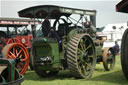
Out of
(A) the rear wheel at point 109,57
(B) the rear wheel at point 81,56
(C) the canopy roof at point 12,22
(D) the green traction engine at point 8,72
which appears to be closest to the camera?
(D) the green traction engine at point 8,72

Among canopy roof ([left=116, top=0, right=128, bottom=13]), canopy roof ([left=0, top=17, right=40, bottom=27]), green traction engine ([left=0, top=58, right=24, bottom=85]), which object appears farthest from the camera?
canopy roof ([left=0, top=17, right=40, bottom=27])

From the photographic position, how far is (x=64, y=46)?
6.38 metres

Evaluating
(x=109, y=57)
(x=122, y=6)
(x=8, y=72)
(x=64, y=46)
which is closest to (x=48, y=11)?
(x=64, y=46)

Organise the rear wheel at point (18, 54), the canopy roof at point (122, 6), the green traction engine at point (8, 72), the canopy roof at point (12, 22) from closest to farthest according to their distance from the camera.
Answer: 1. the green traction engine at point (8, 72)
2. the canopy roof at point (122, 6)
3. the rear wheel at point (18, 54)
4. the canopy roof at point (12, 22)

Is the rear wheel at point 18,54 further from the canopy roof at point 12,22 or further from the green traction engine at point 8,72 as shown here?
the green traction engine at point 8,72

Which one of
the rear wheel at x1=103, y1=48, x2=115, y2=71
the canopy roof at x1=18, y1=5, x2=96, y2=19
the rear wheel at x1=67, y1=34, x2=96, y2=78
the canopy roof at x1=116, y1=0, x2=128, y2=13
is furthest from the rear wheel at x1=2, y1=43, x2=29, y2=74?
the canopy roof at x1=116, y1=0, x2=128, y2=13

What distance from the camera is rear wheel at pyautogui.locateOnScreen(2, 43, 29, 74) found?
6626 mm

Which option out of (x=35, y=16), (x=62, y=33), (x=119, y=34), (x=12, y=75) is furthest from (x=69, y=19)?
(x=119, y=34)

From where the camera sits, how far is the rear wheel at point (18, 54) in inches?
261

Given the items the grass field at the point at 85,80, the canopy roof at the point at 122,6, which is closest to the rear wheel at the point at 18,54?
the grass field at the point at 85,80

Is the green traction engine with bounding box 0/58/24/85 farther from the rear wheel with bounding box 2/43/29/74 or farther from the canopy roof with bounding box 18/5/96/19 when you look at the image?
the rear wheel with bounding box 2/43/29/74

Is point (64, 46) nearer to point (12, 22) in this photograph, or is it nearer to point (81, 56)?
point (81, 56)

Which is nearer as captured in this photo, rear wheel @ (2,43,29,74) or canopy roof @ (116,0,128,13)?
canopy roof @ (116,0,128,13)

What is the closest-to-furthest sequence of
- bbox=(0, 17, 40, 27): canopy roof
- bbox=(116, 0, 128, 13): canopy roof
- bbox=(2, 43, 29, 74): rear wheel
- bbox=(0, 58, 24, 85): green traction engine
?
1. bbox=(0, 58, 24, 85): green traction engine
2. bbox=(116, 0, 128, 13): canopy roof
3. bbox=(2, 43, 29, 74): rear wheel
4. bbox=(0, 17, 40, 27): canopy roof
